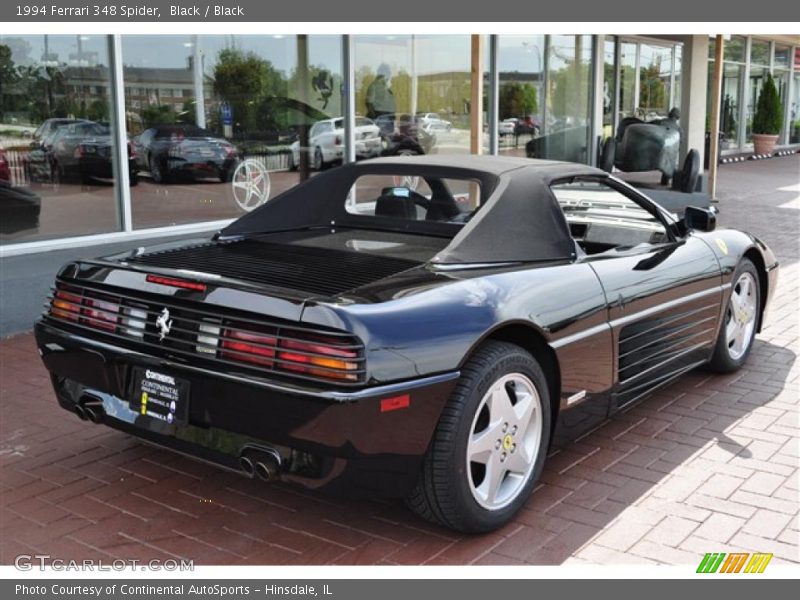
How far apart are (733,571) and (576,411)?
37.6 inches

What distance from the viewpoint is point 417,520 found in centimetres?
362

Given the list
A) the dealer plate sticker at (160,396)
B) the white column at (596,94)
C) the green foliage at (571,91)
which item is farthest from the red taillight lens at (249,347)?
the white column at (596,94)

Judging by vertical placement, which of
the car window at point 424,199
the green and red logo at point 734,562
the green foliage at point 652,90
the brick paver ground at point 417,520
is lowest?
the green and red logo at point 734,562

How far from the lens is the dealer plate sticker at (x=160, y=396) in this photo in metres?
3.30

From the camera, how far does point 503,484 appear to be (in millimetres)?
3615

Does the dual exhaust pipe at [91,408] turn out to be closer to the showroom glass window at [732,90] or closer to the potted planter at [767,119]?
the showroom glass window at [732,90]

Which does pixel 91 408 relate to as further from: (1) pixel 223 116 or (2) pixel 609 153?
(2) pixel 609 153

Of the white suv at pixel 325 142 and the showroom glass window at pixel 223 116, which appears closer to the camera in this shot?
the showroom glass window at pixel 223 116

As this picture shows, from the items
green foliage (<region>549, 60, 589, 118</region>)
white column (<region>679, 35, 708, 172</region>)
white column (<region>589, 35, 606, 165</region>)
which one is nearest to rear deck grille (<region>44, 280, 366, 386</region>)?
green foliage (<region>549, 60, 589, 118</region>)

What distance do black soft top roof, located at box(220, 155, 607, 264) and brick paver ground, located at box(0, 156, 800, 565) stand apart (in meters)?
1.07

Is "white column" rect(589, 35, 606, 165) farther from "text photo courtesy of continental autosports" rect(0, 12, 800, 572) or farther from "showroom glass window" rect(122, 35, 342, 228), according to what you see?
"text photo courtesy of continental autosports" rect(0, 12, 800, 572)

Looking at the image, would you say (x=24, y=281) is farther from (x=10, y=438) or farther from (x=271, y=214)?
(x=271, y=214)

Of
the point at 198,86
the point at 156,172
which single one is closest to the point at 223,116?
the point at 198,86

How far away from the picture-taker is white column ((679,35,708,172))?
15305 mm
